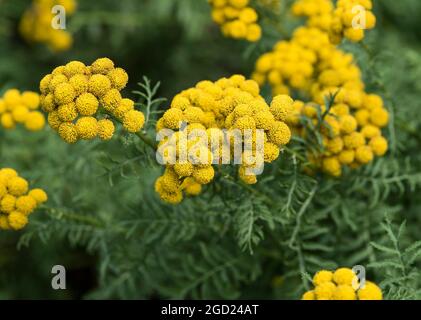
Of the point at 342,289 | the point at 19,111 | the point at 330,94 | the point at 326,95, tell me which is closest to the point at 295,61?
the point at 326,95

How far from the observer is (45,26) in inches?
243

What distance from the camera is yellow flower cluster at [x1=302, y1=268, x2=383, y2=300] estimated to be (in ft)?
8.42

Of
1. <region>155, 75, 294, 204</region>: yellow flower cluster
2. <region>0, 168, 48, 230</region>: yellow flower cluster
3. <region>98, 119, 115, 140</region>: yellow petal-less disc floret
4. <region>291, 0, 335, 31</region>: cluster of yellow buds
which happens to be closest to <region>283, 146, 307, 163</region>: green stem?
<region>155, 75, 294, 204</region>: yellow flower cluster

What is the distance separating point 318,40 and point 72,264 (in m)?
2.55

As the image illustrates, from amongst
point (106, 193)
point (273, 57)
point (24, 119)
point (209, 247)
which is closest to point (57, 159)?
point (106, 193)

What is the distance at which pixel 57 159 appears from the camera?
468 cm

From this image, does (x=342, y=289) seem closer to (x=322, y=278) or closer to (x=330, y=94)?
(x=322, y=278)

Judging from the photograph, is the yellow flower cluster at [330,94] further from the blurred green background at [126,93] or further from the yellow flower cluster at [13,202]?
the yellow flower cluster at [13,202]

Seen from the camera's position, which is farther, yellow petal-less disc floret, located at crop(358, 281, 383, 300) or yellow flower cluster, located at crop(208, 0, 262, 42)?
yellow flower cluster, located at crop(208, 0, 262, 42)

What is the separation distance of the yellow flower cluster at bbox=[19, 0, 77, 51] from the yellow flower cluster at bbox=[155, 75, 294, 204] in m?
3.49

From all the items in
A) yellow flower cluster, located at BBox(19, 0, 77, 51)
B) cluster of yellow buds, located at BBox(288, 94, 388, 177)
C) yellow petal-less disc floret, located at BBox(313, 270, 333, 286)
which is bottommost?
yellow petal-less disc floret, located at BBox(313, 270, 333, 286)

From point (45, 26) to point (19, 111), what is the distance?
8.27 feet

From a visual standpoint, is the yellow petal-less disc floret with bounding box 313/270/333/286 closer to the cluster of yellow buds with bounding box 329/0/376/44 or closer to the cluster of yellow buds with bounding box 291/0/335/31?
the cluster of yellow buds with bounding box 329/0/376/44

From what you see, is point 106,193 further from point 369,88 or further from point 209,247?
point 369,88
